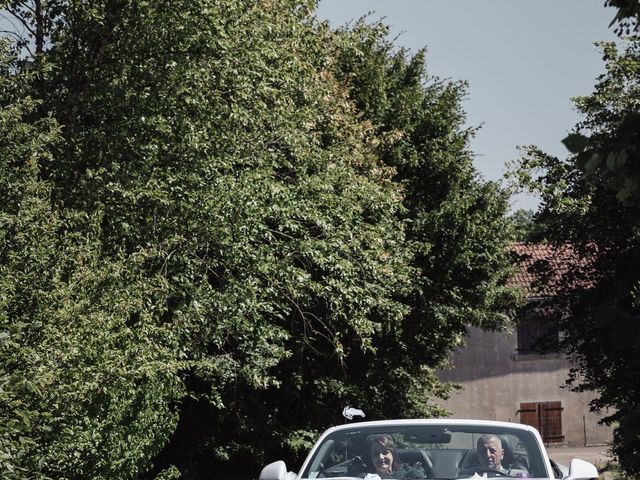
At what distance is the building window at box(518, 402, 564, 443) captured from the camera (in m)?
47.0

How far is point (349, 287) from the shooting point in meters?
20.7

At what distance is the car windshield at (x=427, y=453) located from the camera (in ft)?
26.2

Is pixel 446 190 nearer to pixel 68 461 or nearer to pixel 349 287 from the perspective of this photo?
pixel 349 287

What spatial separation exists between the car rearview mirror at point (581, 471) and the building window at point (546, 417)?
39914mm

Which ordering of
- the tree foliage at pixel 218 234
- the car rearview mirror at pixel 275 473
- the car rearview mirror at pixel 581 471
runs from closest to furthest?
the car rearview mirror at pixel 581 471 → the car rearview mirror at pixel 275 473 → the tree foliage at pixel 218 234

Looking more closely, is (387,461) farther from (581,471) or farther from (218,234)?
(218,234)

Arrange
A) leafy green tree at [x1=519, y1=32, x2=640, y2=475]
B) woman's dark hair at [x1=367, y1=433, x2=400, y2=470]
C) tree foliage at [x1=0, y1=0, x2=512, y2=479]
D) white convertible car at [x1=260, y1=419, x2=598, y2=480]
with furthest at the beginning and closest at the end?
1. leafy green tree at [x1=519, y1=32, x2=640, y2=475]
2. tree foliage at [x1=0, y1=0, x2=512, y2=479]
3. woman's dark hair at [x1=367, y1=433, x2=400, y2=470]
4. white convertible car at [x1=260, y1=419, x2=598, y2=480]

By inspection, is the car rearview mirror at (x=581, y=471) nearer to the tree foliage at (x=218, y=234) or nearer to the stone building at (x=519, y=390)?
the tree foliage at (x=218, y=234)

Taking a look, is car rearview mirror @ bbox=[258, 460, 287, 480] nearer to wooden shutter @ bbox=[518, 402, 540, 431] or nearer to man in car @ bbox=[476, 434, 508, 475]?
man in car @ bbox=[476, 434, 508, 475]

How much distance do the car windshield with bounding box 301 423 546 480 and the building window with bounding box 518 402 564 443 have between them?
39.6m

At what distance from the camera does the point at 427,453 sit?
828cm

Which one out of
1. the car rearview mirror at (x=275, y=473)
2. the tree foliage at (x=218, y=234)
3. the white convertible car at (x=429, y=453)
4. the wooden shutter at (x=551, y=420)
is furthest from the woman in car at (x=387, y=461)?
the wooden shutter at (x=551, y=420)

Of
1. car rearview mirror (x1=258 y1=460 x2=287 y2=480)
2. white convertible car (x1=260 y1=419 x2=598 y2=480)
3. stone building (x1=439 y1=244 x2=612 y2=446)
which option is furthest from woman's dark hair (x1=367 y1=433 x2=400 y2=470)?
stone building (x1=439 y1=244 x2=612 y2=446)

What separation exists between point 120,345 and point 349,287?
25.6ft
